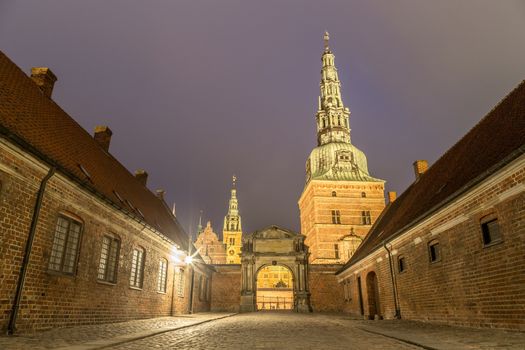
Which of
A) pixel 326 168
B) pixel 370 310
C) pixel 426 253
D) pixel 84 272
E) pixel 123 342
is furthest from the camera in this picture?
pixel 326 168

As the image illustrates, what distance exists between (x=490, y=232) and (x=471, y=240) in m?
0.78

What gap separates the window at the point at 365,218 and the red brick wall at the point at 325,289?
13682 millimetres

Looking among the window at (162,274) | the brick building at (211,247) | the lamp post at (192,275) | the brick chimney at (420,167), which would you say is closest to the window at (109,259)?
the window at (162,274)

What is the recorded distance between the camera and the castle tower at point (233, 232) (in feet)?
299

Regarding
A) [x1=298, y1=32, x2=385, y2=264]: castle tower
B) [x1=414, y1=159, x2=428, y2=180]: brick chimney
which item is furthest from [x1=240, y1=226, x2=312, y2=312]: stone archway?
[x1=414, y1=159, x2=428, y2=180]: brick chimney

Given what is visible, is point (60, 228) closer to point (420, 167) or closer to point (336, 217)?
point (420, 167)

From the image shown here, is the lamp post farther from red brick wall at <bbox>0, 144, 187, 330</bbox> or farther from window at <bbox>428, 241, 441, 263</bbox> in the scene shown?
window at <bbox>428, 241, 441, 263</bbox>

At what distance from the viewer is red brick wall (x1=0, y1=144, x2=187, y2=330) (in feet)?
28.6

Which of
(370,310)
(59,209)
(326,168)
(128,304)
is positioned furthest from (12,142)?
(326,168)

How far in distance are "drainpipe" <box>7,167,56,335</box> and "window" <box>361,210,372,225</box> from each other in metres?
40.9

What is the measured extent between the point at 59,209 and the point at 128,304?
236 inches

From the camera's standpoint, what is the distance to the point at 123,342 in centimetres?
764

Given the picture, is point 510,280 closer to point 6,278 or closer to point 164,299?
point 6,278

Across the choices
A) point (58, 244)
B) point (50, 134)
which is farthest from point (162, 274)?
point (50, 134)
